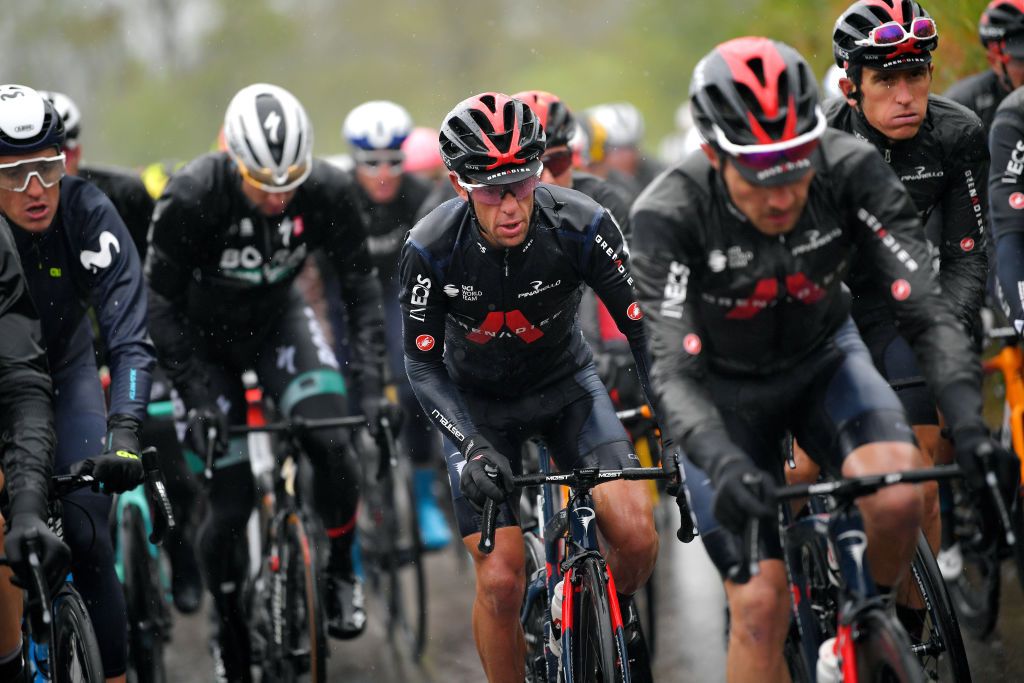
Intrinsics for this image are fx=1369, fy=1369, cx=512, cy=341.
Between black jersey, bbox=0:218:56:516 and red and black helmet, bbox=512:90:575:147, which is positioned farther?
red and black helmet, bbox=512:90:575:147

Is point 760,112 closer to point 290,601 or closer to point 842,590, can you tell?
point 842,590

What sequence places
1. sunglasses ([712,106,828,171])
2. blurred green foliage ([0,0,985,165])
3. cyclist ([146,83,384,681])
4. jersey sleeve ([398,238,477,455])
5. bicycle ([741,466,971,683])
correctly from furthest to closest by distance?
blurred green foliage ([0,0,985,165]) < cyclist ([146,83,384,681]) < jersey sleeve ([398,238,477,455]) < sunglasses ([712,106,828,171]) < bicycle ([741,466,971,683])

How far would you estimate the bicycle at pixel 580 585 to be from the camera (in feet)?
15.6

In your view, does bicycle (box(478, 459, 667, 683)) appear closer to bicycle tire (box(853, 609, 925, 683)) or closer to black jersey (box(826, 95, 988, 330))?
bicycle tire (box(853, 609, 925, 683))

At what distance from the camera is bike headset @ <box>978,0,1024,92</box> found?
6836 millimetres

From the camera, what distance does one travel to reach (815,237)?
164 inches

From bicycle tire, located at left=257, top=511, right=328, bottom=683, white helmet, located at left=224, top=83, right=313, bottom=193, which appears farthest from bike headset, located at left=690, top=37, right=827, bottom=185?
bicycle tire, located at left=257, top=511, right=328, bottom=683

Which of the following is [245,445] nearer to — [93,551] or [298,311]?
[298,311]

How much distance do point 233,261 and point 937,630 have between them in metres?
3.94

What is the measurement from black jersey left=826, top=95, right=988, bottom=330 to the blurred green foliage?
2803 cm

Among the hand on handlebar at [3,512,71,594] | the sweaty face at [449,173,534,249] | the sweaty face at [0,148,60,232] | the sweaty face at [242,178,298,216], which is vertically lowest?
the hand on handlebar at [3,512,71,594]

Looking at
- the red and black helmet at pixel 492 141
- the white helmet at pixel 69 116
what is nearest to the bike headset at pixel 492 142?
the red and black helmet at pixel 492 141

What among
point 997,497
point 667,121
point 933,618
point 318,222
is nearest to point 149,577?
point 318,222

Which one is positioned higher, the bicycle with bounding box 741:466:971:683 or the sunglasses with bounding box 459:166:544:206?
the sunglasses with bounding box 459:166:544:206
